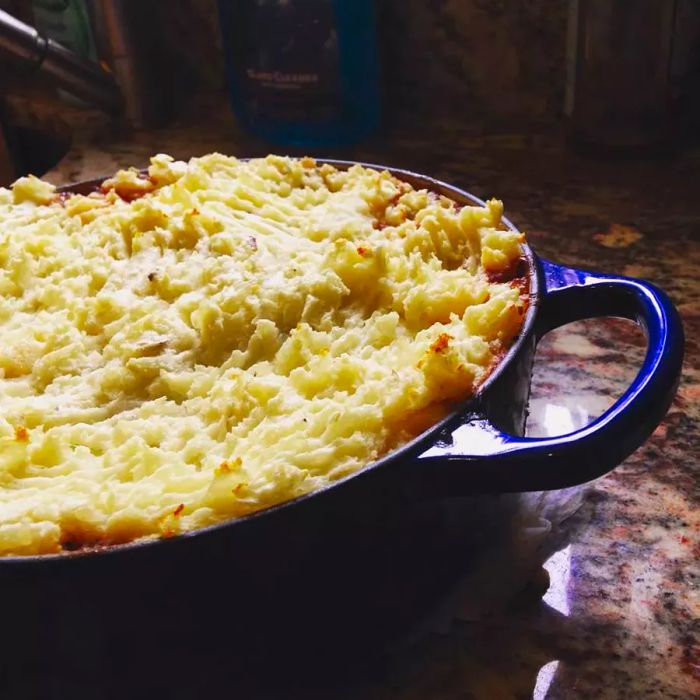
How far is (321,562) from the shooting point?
1.60ft

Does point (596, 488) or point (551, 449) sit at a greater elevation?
point (551, 449)

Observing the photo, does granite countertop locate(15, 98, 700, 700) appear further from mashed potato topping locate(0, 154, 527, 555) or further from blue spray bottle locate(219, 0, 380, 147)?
mashed potato topping locate(0, 154, 527, 555)

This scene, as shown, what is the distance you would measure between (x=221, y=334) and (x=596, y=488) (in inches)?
14.6

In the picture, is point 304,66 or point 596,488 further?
point 304,66

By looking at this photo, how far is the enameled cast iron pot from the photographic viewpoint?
0.45m

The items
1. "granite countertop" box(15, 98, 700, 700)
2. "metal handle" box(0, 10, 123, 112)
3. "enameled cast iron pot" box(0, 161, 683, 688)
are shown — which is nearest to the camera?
"enameled cast iron pot" box(0, 161, 683, 688)

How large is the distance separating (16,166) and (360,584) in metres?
1.55

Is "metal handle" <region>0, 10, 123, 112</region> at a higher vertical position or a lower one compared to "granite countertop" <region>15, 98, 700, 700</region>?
higher

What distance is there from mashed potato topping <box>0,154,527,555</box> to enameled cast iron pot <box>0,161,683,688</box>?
0.02 meters

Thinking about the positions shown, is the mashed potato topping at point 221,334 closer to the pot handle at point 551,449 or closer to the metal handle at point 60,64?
the pot handle at point 551,449

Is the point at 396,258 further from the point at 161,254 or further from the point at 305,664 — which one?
the point at 305,664

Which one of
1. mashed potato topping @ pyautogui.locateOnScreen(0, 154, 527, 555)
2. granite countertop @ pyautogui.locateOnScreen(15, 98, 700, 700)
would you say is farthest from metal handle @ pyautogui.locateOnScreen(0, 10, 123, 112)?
mashed potato topping @ pyautogui.locateOnScreen(0, 154, 527, 555)

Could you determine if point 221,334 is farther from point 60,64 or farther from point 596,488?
point 60,64

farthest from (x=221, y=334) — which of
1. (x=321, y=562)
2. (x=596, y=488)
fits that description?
(x=596, y=488)
